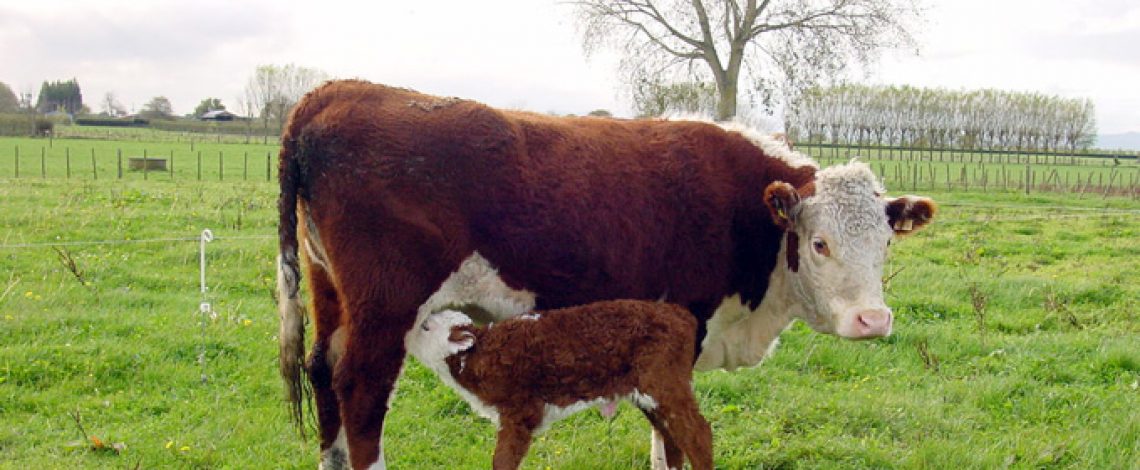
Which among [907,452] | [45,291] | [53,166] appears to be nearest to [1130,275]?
[907,452]

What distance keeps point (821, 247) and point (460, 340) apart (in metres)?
1.93

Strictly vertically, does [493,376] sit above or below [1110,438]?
above

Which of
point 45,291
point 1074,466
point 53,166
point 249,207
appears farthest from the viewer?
point 53,166

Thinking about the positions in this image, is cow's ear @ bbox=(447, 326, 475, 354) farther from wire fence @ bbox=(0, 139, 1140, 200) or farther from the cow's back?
wire fence @ bbox=(0, 139, 1140, 200)

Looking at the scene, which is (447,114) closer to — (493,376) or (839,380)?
(493,376)

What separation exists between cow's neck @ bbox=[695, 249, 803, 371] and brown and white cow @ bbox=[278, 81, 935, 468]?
0.6 inches

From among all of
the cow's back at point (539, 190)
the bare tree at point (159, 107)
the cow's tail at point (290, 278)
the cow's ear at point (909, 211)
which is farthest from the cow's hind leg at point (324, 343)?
the bare tree at point (159, 107)

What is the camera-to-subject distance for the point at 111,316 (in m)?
7.31

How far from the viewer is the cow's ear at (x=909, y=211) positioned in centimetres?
432

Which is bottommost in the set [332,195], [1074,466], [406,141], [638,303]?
[1074,466]

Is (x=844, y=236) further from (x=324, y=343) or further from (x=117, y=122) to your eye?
(x=117, y=122)

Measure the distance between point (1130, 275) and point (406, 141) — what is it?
10.2 meters

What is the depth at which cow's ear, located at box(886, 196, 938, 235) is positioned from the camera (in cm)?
432

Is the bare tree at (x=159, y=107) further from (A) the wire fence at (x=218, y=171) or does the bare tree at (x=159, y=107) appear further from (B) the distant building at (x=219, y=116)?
(A) the wire fence at (x=218, y=171)
